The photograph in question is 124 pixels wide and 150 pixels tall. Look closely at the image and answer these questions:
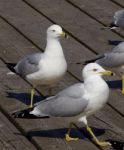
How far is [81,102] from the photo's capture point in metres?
4.15

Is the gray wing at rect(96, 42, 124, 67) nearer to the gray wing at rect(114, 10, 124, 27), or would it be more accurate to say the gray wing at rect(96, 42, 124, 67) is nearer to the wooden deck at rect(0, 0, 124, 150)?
the wooden deck at rect(0, 0, 124, 150)

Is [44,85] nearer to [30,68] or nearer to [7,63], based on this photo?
[30,68]

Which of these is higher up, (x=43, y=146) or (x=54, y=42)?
(x=54, y=42)

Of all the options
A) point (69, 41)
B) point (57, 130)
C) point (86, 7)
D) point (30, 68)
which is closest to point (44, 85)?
point (30, 68)

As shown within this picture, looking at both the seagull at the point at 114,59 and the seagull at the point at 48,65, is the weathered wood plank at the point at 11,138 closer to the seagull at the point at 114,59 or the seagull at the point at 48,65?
the seagull at the point at 48,65

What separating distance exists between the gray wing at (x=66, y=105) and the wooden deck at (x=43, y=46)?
0.61ft

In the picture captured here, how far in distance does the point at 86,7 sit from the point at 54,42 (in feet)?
6.54

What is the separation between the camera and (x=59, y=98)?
4.24 m

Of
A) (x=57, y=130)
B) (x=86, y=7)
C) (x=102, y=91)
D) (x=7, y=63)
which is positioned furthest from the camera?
(x=86, y=7)

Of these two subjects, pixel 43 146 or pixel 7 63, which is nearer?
pixel 43 146

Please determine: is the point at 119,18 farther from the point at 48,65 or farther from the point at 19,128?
the point at 19,128

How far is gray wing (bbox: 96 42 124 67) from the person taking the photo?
17.1 feet

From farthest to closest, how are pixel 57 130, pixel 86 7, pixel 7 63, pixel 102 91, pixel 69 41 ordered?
pixel 86 7 → pixel 69 41 → pixel 7 63 → pixel 57 130 → pixel 102 91

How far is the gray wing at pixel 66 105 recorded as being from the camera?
13.6ft
